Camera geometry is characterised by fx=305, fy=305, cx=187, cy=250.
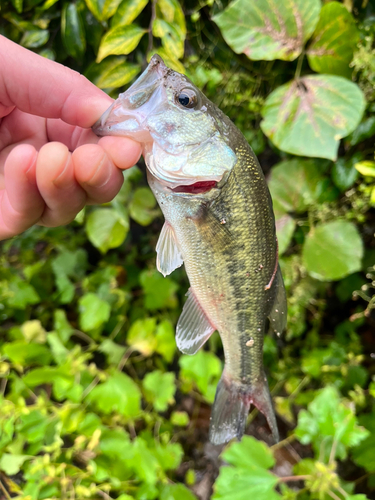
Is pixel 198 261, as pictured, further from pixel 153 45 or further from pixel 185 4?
pixel 185 4

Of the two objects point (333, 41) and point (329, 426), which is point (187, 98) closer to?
point (333, 41)

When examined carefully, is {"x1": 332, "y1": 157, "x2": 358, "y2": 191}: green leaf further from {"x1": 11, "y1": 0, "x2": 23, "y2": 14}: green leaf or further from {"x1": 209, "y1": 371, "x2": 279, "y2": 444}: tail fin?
{"x1": 11, "y1": 0, "x2": 23, "y2": 14}: green leaf

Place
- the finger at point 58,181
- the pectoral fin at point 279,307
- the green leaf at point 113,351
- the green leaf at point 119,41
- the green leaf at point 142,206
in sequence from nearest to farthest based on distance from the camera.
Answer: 1. the finger at point 58,181
2. the pectoral fin at point 279,307
3. the green leaf at point 119,41
4. the green leaf at point 142,206
5. the green leaf at point 113,351

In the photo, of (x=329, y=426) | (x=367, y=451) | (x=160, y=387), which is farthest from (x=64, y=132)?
(x=367, y=451)

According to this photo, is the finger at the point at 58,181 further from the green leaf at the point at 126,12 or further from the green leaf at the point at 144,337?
the green leaf at the point at 144,337

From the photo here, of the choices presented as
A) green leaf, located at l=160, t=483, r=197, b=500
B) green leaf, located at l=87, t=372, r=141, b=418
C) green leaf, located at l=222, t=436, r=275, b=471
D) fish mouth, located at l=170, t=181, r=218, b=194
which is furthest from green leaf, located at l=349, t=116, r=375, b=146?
green leaf, located at l=160, t=483, r=197, b=500

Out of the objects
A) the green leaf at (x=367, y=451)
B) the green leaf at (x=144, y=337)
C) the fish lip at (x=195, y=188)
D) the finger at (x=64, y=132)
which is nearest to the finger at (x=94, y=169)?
the fish lip at (x=195, y=188)

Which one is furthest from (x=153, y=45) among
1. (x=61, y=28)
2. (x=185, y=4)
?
(x=61, y=28)
